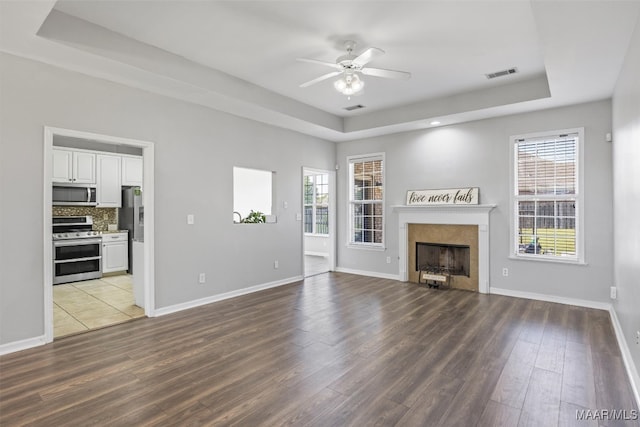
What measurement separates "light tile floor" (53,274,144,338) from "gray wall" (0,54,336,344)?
491 millimetres

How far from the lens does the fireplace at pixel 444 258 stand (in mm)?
5706

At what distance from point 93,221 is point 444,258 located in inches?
268

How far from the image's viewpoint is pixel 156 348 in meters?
3.22

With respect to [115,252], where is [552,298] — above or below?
below

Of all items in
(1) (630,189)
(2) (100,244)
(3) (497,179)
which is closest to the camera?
(1) (630,189)

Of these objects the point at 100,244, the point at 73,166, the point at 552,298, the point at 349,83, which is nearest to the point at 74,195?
the point at 73,166

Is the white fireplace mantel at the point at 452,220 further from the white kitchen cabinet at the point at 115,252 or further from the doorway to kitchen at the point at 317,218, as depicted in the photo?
the white kitchen cabinet at the point at 115,252

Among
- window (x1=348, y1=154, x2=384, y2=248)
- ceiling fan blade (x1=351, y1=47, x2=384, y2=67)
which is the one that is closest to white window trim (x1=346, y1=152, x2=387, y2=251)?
window (x1=348, y1=154, x2=384, y2=248)

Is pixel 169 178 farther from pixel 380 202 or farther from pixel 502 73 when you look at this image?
pixel 502 73

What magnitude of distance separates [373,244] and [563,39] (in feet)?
14.8

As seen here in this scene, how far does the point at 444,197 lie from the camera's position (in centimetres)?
573

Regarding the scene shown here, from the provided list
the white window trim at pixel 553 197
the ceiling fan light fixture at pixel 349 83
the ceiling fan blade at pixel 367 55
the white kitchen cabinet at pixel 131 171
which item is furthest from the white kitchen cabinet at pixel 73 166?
the white window trim at pixel 553 197

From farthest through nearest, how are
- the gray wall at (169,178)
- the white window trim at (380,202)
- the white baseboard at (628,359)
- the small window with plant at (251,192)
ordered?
the small window with plant at (251,192) < the white window trim at (380,202) < the gray wall at (169,178) < the white baseboard at (628,359)

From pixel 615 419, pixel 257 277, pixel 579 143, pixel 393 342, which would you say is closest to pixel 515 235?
pixel 579 143
